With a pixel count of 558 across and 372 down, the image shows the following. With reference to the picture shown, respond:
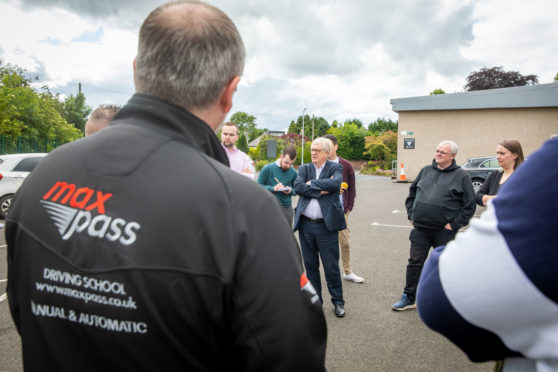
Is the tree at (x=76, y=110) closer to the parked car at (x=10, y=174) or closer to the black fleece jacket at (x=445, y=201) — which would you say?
the parked car at (x=10, y=174)

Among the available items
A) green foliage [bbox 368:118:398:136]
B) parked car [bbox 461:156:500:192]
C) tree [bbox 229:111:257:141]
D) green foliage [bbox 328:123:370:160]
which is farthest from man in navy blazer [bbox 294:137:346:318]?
tree [bbox 229:111:257:141]

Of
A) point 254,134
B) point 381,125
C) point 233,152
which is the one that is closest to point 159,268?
point 233,152

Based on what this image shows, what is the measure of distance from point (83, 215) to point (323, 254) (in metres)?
3.41

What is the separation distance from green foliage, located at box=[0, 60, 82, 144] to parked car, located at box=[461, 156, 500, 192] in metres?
22.0

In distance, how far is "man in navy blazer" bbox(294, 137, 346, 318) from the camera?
4.04 metres

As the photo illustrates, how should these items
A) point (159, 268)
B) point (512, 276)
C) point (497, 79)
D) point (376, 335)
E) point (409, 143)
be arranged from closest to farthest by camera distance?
point (512, 276) < point (159, 268) < point (376, 335) < point (409, 143) < point (497, 79)

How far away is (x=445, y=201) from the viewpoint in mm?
4031

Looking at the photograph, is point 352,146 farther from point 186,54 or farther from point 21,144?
point 186,54

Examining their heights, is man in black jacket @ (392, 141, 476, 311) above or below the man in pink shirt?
below

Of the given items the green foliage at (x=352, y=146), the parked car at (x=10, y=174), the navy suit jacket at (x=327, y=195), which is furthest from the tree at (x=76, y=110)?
the navy suit jacket at (x=327, y=195)

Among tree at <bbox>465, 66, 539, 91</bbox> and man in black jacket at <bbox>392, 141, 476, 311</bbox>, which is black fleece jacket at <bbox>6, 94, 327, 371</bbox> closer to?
man in black jacket at <bbox>392, 141, 476, 311</bbox>

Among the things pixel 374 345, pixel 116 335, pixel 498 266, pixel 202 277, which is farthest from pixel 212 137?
pixel 374 345

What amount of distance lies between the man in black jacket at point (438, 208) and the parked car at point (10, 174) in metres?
8.74

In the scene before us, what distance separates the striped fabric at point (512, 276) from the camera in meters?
0.67
